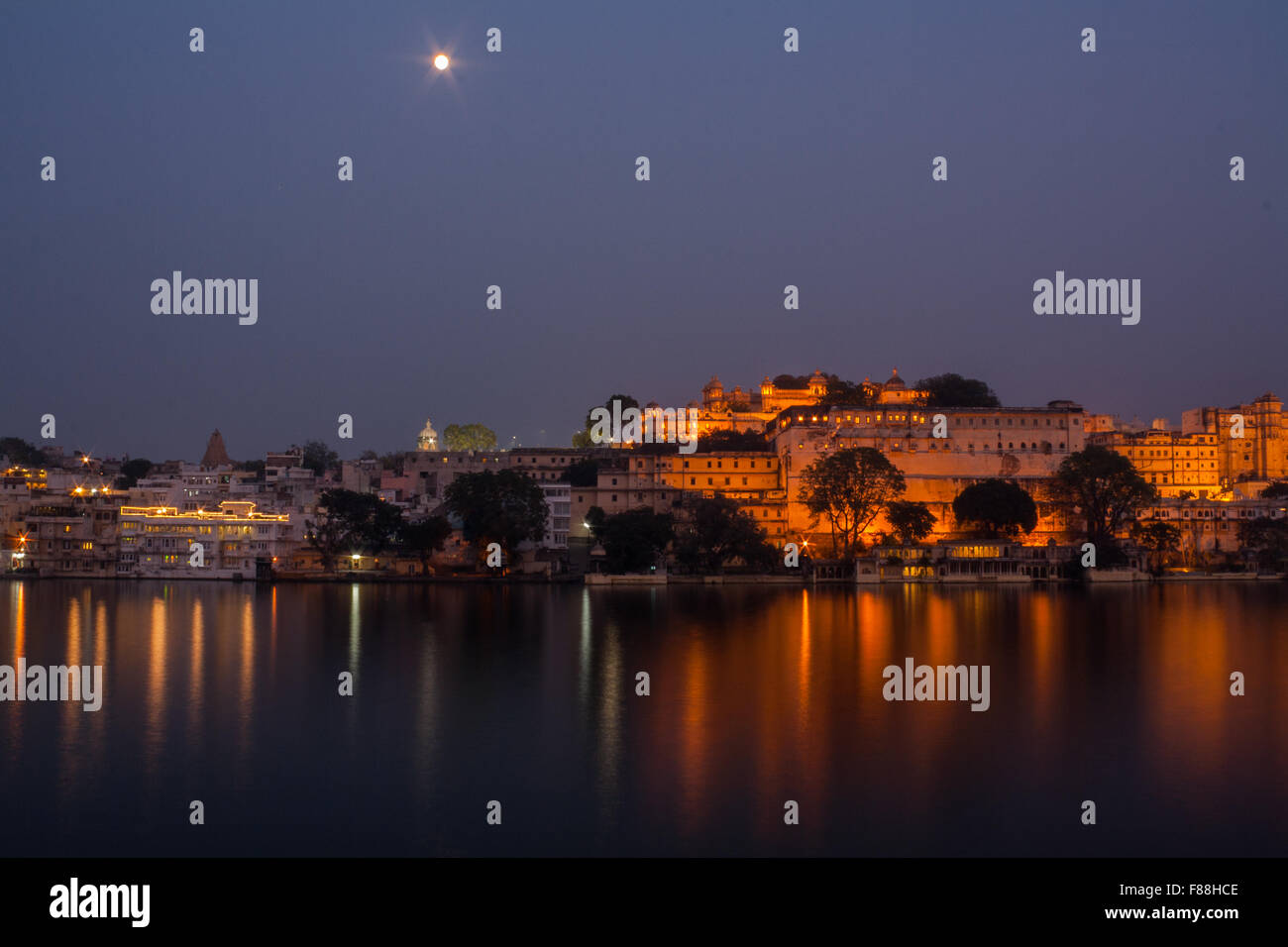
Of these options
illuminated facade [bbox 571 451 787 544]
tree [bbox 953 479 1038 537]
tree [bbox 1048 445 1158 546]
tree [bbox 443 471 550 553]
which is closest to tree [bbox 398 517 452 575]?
tree [bbox 443 471 550 553]

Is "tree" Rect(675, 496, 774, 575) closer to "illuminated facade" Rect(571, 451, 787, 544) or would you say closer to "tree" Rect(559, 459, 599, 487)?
"illuminated facade" Rect(571, 451, 787, 544)

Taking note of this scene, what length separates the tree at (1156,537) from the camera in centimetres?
4466

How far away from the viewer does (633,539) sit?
41625 mm

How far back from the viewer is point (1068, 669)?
820 inches

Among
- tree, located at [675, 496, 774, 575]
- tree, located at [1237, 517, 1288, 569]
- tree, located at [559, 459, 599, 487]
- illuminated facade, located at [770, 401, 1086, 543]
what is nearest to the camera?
tree, located at [675, 496, 774, 575]

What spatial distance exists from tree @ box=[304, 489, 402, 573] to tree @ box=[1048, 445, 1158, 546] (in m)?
26.6

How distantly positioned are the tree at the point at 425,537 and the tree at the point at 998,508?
20.4 m

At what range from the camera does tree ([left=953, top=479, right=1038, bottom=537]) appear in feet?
147
